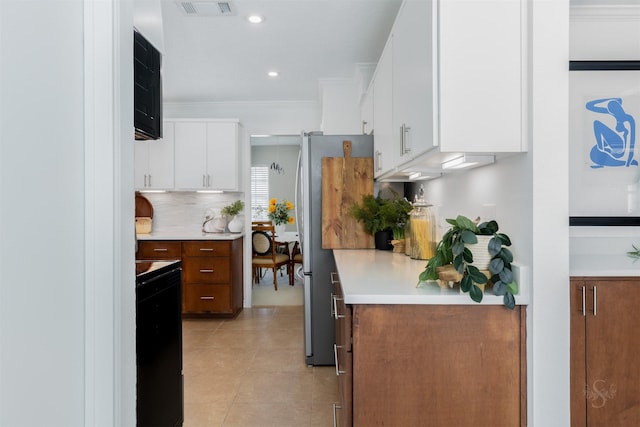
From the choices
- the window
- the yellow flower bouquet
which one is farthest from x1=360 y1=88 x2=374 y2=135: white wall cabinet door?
the window

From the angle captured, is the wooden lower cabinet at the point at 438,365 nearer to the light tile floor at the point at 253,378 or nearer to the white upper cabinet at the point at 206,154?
the light tile floor at the point at 253,378

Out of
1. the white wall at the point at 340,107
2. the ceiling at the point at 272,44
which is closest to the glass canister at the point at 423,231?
the ceiling at the point at 272,44

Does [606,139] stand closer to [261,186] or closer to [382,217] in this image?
[382,217]

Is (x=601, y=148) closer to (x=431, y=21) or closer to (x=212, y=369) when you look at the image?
(x=431, y=21)

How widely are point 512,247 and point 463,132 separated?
50cm

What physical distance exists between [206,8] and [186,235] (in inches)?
108

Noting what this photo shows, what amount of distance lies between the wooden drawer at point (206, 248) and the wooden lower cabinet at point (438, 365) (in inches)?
130

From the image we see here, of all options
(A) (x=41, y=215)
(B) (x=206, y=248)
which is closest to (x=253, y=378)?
(B) (x=206, y=248)

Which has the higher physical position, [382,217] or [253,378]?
[382,217]

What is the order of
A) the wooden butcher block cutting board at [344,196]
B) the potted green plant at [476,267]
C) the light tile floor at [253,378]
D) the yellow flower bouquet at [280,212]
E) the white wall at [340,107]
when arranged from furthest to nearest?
the yellow flower bouquet at [280,212]
the white wall at [340,107]
the wooden butcher block cutting board at [344,196]
the light tile floor at [253,378]
the potted green plant at [476,267]

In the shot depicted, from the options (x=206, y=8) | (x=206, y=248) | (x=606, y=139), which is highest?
(x=206, y=8)

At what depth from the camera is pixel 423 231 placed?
2.43 metres

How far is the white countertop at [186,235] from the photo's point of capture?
181 inches

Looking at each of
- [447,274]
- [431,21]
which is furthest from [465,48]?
[447,274]
